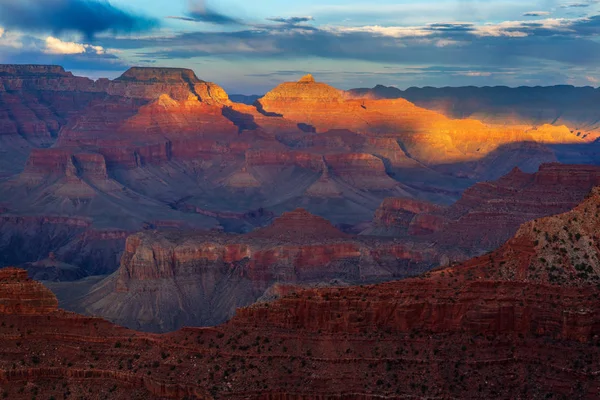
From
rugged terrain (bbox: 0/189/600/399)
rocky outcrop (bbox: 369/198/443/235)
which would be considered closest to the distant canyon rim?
rocky outcrop (bbox: 369/198/443/235)

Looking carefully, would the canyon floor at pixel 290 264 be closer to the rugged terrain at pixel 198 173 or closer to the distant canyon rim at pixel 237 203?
the distant canyon rim at pixel 237 203

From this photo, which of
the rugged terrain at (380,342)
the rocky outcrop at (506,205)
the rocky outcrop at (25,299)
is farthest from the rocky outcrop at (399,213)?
the rocky outcrop at (25,299)

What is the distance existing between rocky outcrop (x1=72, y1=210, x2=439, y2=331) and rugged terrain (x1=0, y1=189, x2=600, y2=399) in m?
37.9

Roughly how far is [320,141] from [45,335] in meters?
145

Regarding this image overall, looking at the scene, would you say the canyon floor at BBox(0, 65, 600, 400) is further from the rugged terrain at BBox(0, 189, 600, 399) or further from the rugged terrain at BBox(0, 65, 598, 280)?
the rugged terrain at BBox(0, 65, 598, 280)

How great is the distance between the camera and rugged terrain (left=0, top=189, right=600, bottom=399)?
34844 mm

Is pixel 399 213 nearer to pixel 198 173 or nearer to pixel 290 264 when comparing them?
pixel 290 264

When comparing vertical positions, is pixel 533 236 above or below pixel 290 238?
above

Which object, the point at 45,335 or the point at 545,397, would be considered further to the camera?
the point at 45,335

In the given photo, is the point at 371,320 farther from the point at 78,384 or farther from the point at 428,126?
the point at 428,126

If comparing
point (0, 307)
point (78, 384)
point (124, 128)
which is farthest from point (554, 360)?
point (124, 128)

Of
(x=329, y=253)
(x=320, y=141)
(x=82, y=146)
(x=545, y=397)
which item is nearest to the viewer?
(x=545, y=397)

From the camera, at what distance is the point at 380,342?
36.6m

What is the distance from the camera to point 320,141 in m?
183
